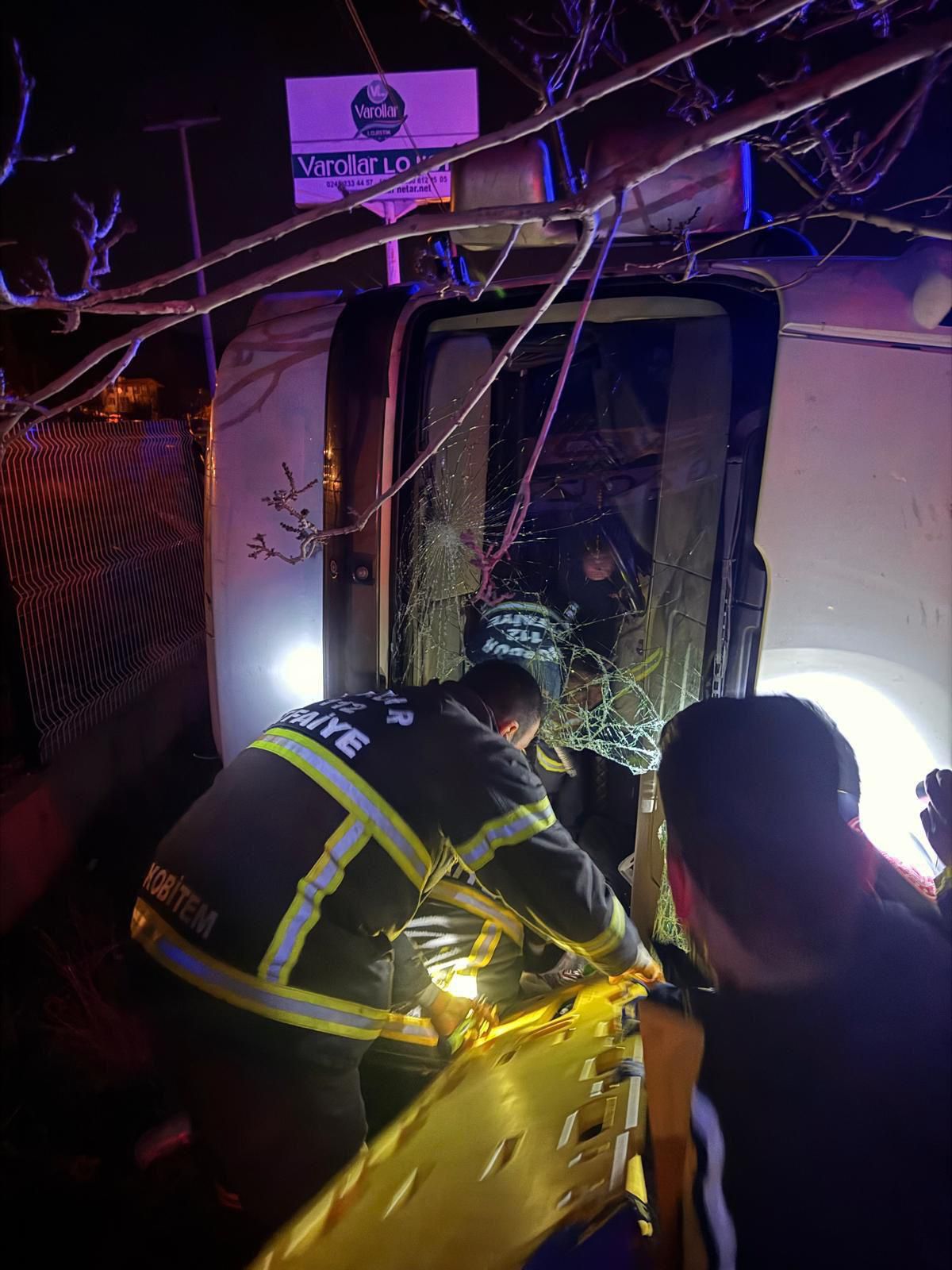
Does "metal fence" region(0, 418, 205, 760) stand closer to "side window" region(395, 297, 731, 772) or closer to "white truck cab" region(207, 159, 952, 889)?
"white truck cab" region(207, 159, 952, 889)

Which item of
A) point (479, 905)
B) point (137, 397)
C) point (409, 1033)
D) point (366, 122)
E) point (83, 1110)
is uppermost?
point (366, 122)

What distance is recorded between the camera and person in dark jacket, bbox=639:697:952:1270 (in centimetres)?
88

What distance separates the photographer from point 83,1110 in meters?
2.68

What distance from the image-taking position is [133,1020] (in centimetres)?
295

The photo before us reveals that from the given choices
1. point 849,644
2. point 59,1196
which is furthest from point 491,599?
point 59,1196

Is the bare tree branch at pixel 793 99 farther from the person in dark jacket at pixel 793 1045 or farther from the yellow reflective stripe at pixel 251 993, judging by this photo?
the yellow reflective stripe at pixel 251 993

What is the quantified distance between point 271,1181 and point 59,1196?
1221 mm

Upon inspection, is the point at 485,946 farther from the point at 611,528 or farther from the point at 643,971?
the point at 611,528

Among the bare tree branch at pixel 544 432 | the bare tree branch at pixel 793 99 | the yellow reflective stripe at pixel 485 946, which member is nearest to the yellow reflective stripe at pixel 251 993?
the yellow reflective stripe at pixel 485 946

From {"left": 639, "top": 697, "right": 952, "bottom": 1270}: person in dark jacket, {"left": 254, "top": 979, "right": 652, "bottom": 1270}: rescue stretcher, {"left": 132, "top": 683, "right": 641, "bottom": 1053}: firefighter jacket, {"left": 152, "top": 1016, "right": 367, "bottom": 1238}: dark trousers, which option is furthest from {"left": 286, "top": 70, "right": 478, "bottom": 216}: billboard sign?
{"left": 254, "top": 979, "right": 652, "bottom": 1270}: rescue stretcher

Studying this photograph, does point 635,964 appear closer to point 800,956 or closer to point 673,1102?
point 673,1102

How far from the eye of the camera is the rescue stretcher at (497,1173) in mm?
1052

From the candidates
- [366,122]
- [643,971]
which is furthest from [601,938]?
[366,122]

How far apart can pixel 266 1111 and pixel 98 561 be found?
11.7 feet
